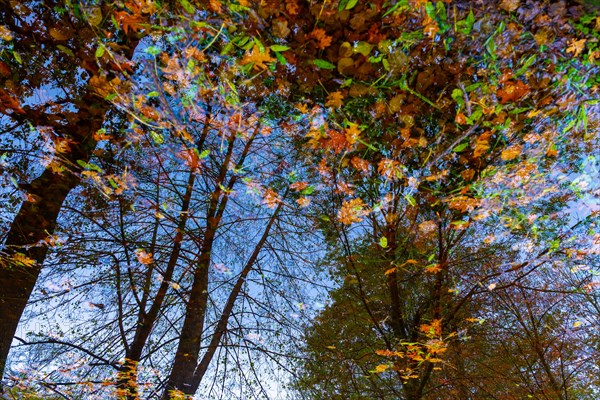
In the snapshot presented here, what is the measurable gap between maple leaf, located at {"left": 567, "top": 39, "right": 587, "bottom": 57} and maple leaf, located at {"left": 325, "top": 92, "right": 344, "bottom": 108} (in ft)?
3.84

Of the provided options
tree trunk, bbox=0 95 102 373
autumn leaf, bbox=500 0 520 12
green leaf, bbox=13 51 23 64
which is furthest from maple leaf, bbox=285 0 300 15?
green leaf, bbox=13 51 23 64

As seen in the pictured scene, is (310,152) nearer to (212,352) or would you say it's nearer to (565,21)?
(565,21)

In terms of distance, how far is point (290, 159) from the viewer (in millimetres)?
4168

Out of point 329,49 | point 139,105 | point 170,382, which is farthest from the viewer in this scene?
point 170,382

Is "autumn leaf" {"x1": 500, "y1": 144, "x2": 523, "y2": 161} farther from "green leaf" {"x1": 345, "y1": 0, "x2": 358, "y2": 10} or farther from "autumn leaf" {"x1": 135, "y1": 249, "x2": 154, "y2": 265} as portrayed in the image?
"autumn leaf" {"x1": 135, "y1": 249, "x2": 154, "y2": 265}

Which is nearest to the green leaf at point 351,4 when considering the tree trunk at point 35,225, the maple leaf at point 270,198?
the tree trunk at point 35,225

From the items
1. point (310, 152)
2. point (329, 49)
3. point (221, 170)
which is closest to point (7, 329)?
point (221, 170)

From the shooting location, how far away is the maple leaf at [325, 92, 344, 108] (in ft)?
7.16

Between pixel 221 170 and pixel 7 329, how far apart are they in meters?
2.48

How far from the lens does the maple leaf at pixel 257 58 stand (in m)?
1.95

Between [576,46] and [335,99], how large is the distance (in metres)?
1.23

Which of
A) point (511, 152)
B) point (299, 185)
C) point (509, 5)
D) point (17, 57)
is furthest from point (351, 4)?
point (17, 57)

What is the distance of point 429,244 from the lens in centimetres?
357

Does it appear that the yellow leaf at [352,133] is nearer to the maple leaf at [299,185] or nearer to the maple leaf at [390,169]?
the maple leaf at [390,169]
